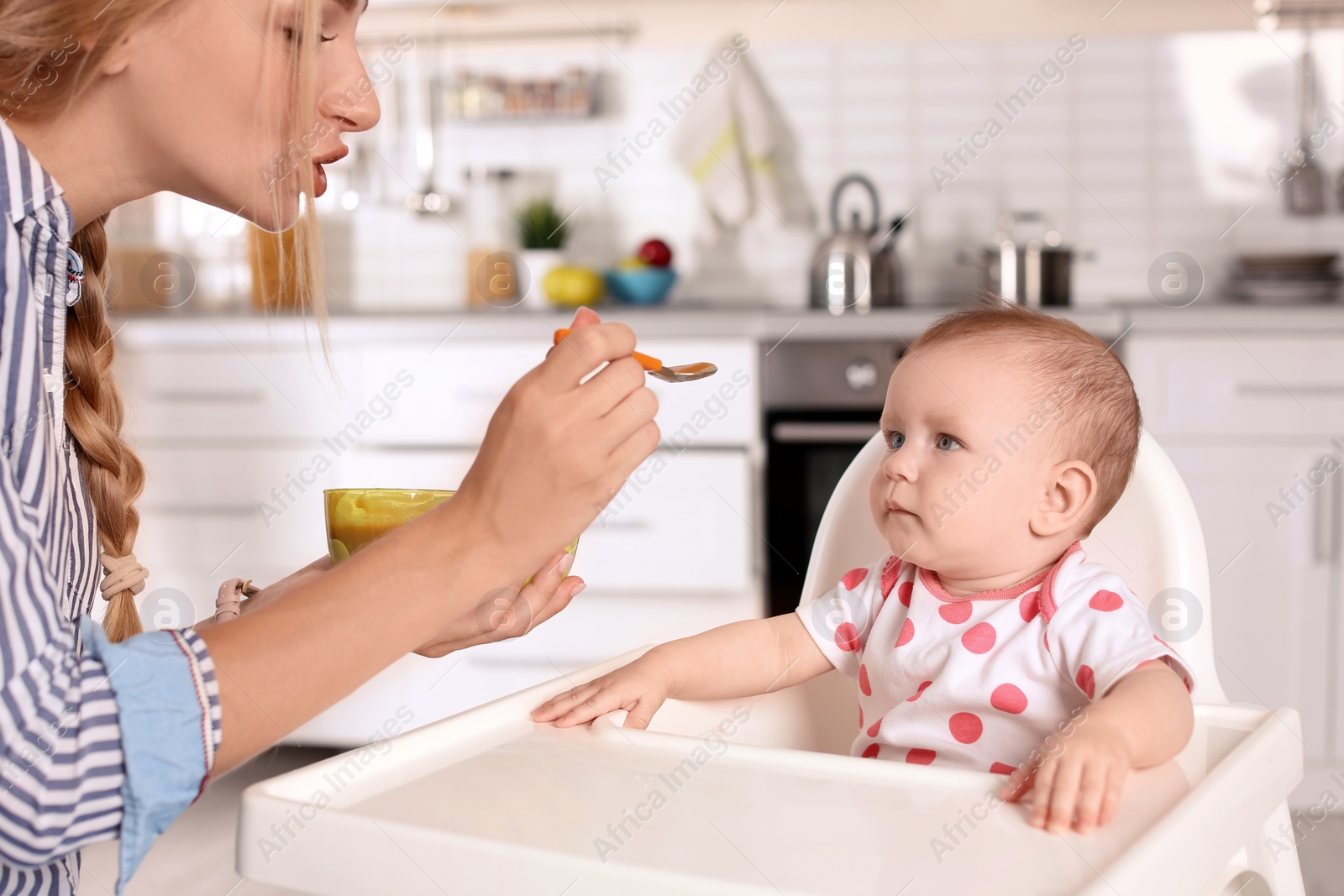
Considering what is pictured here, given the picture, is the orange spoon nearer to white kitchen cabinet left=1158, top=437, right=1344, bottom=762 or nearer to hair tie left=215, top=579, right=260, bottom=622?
hair tie left=215, top=579, right=260, bottom=622

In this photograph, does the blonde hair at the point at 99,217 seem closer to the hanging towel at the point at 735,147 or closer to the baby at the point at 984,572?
the baby at the point at 984,572

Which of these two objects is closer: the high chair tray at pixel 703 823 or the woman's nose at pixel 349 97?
the high chair tray at pixel 703 823

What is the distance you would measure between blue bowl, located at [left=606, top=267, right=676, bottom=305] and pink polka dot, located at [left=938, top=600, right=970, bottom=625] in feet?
6.10

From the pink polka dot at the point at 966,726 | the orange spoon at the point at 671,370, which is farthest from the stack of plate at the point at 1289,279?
the orange spoon at the point at 671,370

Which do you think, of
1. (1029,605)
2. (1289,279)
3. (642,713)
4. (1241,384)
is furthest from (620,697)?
(1289,279)

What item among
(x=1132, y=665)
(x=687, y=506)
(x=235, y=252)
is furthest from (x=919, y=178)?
(x=1132, y=665)

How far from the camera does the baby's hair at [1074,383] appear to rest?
35.8 inches

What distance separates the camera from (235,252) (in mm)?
2959

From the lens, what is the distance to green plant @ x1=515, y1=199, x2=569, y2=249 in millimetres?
2855

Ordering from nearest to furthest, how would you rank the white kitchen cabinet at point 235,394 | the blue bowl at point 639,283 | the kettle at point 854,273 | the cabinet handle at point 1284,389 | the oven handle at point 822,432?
the cabinet handle at point 1284,389
the oven handle at point 822,432
the white kitchen cabinet at point 235,394
the kettle at point 854,273
the blue bowl at point 639,283

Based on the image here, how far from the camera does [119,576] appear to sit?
3.26 ft

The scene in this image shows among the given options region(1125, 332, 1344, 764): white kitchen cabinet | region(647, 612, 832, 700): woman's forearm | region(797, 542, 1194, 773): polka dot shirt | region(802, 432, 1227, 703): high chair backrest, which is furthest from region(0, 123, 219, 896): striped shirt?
region(1125, 332, 1344, 764): white kitchen cabinet

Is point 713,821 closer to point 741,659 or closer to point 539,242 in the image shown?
point 741,659

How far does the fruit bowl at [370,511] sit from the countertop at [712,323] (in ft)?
4.07
